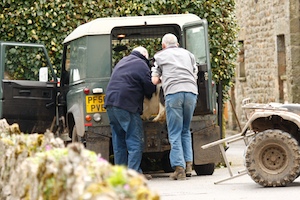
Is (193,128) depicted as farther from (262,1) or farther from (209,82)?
(262,1)

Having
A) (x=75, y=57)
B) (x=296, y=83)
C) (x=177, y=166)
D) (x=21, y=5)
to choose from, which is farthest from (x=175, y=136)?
(x=296, y=83)

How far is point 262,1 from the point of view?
25.9 m

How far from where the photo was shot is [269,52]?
25391 mm

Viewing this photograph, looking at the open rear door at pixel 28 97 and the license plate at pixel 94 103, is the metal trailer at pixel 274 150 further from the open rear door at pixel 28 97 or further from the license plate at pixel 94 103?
the open rear door at pixel 28 97

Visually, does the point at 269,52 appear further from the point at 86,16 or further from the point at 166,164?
the point at 166,164

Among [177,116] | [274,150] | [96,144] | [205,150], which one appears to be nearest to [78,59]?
[96,144]

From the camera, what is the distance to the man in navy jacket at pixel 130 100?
1258 cm

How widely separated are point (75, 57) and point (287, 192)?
5.00 m

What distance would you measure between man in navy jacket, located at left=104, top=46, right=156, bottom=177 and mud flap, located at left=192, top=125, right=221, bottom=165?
1105 millimetres

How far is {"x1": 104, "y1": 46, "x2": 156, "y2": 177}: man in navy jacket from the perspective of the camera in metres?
12.6

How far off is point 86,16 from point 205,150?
12.6 ft

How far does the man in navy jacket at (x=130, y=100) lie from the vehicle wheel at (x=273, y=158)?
1.98 metres

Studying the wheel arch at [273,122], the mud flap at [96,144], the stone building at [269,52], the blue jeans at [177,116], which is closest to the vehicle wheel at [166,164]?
the mud flap at [96,144]

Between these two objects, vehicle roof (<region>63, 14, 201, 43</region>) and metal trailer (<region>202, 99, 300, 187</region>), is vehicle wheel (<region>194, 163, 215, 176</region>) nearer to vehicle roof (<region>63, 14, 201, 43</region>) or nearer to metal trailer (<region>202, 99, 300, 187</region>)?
vehicle roof (<region>63, 14, 201, 43</region>)
